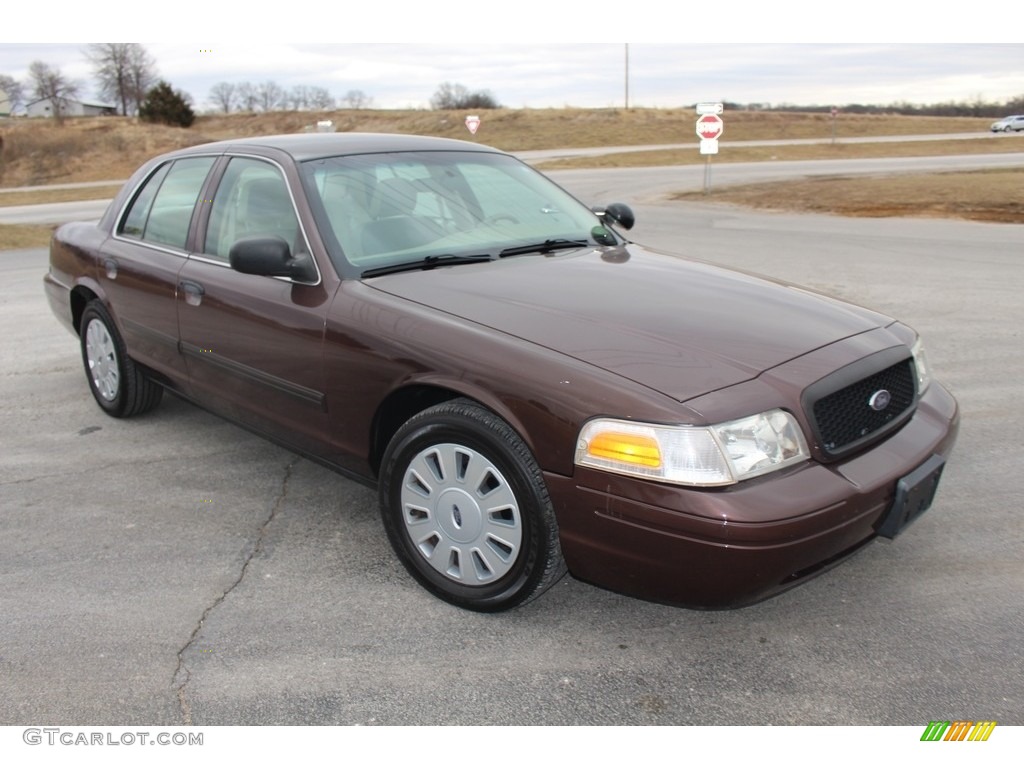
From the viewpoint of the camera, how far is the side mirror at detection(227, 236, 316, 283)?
11.4 feet

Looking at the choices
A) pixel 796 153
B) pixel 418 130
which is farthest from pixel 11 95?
pixel 796 153

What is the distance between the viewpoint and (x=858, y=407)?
9.82ft

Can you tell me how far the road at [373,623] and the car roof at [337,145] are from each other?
1.58 m

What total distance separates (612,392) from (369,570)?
138 cm

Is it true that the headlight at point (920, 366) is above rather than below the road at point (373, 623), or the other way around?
above

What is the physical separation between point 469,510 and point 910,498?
145cm

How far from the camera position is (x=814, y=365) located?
2947 mm

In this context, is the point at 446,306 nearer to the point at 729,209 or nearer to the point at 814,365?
the point at 814,365

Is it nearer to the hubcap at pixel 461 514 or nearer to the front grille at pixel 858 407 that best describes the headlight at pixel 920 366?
the front grille at pixel 858 407

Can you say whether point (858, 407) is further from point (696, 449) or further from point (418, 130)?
point (418, 130)

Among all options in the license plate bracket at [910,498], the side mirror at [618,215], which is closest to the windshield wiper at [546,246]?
the side mirror at [618,215]

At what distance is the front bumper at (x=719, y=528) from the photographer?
257 centimetres

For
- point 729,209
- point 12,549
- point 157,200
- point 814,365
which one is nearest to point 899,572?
point 814,365

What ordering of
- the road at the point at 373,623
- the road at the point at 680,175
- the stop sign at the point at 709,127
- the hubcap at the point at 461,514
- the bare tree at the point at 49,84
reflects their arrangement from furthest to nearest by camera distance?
the bare tree at the point at 49,84
the road at the point at 680,175
the stop sign at the point at 709,127
the hubcap at the point at 461,514
the road at the point at 373,623
